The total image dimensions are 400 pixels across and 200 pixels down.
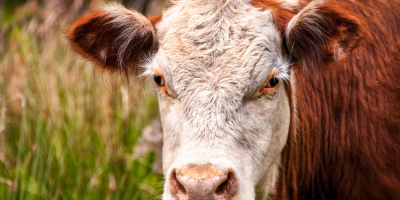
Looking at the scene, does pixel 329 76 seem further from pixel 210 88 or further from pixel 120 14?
pixel 120 14

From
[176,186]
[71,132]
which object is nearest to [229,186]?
[176,186]

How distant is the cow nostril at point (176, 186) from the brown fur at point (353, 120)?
1346 mm

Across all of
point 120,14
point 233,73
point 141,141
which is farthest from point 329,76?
point 141,141

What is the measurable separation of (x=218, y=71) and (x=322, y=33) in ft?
2.88

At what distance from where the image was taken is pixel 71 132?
5.03 meters

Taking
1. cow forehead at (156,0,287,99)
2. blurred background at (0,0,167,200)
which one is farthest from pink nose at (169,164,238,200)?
blurred background at (0,0,167,200)

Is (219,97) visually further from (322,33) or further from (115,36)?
(115,36)

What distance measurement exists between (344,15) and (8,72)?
440 centimetres

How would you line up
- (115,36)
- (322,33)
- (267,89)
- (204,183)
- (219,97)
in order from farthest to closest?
(115,36) → (322,33) → (267,89) → (219,97) → (204,183)

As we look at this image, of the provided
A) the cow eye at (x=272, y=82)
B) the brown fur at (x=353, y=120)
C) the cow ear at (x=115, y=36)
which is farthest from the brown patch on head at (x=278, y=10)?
the cow ear at (x=115, y=36)

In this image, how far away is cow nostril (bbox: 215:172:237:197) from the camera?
2.72m

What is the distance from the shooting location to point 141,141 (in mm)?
5105

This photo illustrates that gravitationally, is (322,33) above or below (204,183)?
above

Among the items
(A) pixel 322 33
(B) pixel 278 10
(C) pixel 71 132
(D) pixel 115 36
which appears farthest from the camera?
(C) pixel 71 132
